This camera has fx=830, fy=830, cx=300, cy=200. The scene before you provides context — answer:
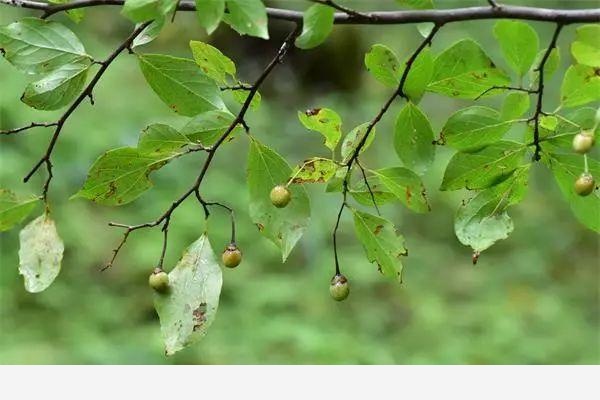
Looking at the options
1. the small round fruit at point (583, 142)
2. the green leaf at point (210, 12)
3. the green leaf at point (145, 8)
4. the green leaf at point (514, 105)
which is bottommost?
the green leaf at point (514, 105)

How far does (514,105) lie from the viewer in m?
0.38

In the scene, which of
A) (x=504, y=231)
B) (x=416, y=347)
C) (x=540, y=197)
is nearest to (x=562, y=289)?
(x=540, y=197)

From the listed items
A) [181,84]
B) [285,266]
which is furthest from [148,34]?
[285,266]

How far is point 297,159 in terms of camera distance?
1.71 meters

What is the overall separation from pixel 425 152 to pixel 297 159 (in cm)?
133

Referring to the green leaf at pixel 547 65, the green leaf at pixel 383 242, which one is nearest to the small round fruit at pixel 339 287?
the green leaf at pixel 383 242

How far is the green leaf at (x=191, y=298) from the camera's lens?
15.4 inches

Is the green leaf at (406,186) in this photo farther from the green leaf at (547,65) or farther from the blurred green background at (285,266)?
the blurred green background at (285,266)

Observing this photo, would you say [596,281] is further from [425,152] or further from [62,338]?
[425,152]

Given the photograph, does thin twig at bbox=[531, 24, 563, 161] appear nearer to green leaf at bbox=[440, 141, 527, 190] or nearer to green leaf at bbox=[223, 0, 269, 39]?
green leaf at bbox=[440, 141, 527, 190]

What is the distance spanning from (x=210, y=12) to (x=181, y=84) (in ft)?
0.29

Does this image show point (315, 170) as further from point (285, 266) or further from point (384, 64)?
point (285, 266)

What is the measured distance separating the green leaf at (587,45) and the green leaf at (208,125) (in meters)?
A: 0.16

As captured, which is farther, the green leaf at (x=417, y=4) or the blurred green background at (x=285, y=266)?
the blurred green background at (x=285, y=266)
